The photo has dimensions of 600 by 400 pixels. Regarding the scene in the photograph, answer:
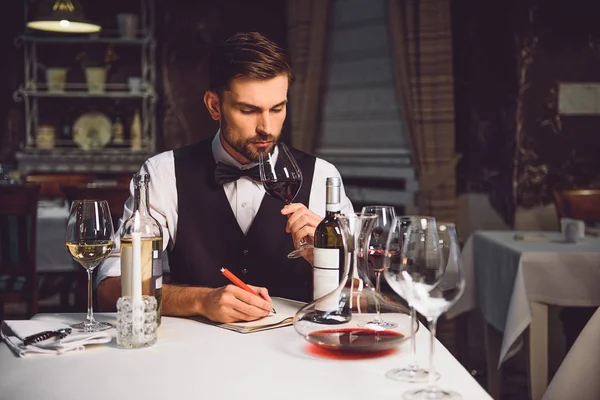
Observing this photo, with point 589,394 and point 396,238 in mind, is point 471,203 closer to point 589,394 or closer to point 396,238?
point 589,394

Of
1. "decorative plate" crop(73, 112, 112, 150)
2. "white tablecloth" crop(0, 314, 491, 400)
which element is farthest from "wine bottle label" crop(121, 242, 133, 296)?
"decorative plate" crop(73, 112, 112, 150)

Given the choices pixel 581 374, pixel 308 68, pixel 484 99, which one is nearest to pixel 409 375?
pixel 581 374

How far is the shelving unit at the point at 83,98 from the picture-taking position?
6145 millimetres

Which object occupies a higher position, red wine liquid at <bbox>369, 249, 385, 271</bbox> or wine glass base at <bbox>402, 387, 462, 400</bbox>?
red wine liquid at <bbox>369, 249, 385, 271</bbox>

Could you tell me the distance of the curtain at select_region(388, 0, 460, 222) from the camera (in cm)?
460

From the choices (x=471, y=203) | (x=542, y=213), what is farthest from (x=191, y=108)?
(x=542, y=213)

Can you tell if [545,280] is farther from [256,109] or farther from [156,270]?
[156,270]

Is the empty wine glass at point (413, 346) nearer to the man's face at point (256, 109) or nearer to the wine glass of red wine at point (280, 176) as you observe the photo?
the wine glass of red wine at point (280, 176)

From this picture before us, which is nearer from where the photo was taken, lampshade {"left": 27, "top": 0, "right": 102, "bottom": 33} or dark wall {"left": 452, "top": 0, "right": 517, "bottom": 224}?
dark wall {"left": 452, "top": 0, "right": 517, "bottom": 224}

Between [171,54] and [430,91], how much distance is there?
8.29 feet

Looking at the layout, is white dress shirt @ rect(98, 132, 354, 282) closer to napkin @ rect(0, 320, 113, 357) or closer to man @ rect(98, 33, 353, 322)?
man @ rect(98, 33, 353, 322)

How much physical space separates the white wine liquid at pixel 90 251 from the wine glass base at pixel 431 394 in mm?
767

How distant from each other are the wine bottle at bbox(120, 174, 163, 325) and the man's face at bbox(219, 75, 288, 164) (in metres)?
0.59

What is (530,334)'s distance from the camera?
3.25 meters
